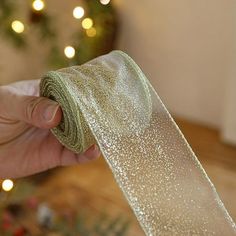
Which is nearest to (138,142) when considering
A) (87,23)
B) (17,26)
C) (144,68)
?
(17,26)

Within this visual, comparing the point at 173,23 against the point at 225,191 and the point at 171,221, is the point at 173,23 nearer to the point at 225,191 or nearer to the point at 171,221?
the point at 225,191

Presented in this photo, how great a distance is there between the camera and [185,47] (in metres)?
2.15

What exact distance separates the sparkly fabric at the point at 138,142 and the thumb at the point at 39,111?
0.04ft

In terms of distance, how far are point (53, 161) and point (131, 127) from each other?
0.26 meters

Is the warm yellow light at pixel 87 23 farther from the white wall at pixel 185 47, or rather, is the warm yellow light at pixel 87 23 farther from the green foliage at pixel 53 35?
the white wall at pixel 185 47

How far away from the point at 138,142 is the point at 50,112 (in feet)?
0.44

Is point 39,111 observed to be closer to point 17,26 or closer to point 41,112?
point 41,112

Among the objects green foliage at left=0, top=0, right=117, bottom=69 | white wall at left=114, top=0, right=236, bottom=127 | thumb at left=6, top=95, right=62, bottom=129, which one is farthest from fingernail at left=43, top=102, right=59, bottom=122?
white wall at left=114, top=0, right=236, bottom=127

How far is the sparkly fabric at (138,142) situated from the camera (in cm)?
61

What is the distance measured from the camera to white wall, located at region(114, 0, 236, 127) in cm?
204

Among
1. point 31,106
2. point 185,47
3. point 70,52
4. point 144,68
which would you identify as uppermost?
point 31,106

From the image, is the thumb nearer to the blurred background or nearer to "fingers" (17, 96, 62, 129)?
"fingers" (17, 96, 62, 129)

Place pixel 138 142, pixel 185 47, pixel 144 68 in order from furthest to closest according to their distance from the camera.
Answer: pixel 144 68 → pixel 185 47 → pixel 138 142

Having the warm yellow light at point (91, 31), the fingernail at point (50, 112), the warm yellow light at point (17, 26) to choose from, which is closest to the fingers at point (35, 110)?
the fingernail at point (50, 112)
